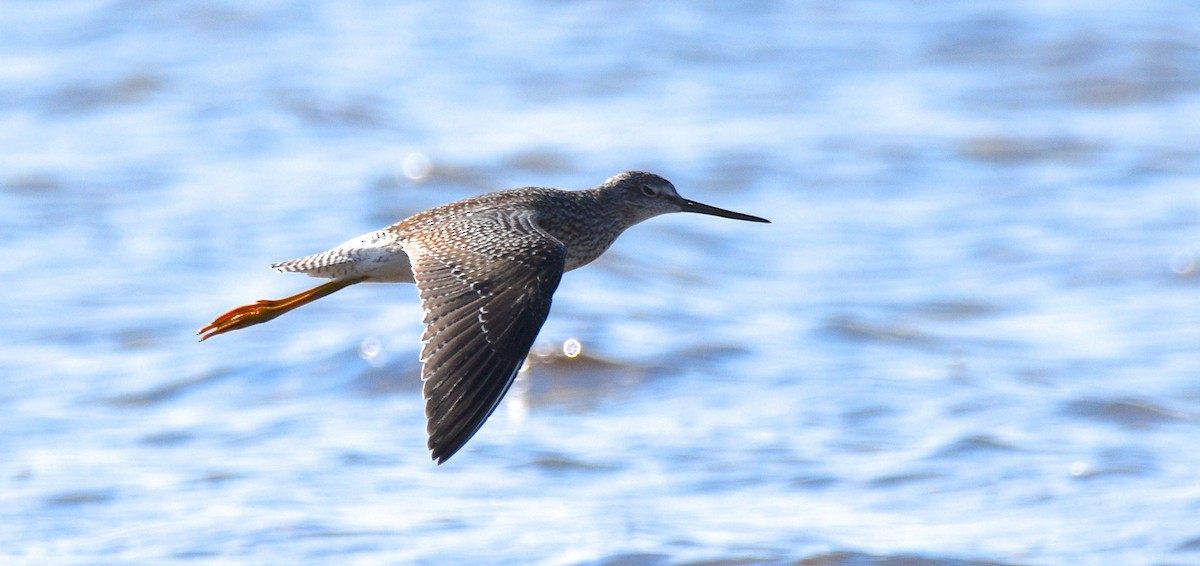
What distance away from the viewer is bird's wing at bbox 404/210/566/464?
5.76m

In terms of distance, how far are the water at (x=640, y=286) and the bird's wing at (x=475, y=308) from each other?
1.82 m

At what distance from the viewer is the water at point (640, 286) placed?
27.8 ft

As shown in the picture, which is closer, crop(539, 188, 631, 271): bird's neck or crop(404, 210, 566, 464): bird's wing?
crop(404, 210, 566, 464): bird's wing

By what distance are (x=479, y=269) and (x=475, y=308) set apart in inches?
10.4

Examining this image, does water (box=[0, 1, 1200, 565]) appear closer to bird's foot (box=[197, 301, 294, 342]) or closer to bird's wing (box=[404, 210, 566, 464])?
bird's foot (box=[197, 301, 294, 342])

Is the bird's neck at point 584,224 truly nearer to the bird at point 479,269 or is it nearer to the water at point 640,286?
the bird at point 479,269

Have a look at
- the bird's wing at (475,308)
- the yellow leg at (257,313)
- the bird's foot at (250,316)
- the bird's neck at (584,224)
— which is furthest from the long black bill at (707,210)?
the bird's foot at (250,316)

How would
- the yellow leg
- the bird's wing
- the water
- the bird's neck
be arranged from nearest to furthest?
the bird's wing
the bird's neck
the yellow leg
the water

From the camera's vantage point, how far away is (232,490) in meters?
8.71

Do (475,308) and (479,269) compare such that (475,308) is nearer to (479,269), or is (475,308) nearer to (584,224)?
(479,269)

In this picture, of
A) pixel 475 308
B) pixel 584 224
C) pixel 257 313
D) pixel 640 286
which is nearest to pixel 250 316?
pixel 257 313

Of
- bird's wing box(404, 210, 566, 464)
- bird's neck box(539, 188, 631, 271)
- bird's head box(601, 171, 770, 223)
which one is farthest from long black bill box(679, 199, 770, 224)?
bird's wing box(404, 210, 566, 464)

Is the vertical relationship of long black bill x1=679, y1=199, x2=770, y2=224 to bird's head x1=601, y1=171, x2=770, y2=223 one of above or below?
below

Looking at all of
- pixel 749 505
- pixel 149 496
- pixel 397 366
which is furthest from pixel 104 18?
pixel 749 505
